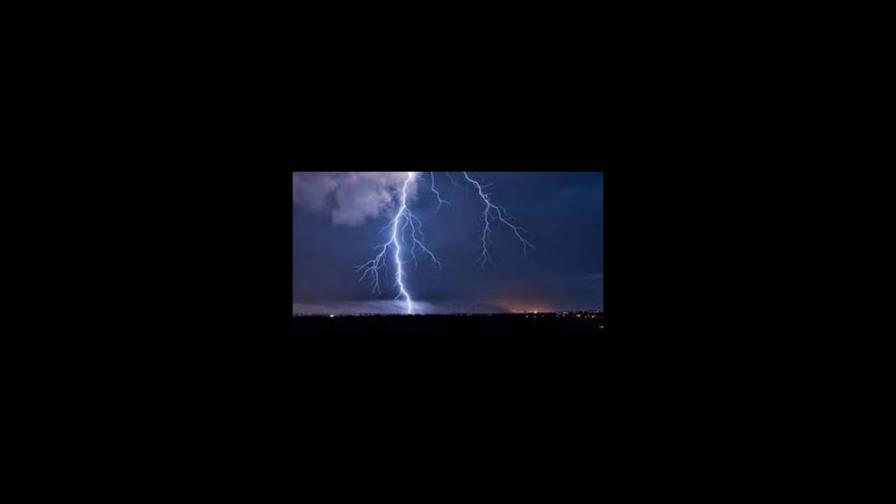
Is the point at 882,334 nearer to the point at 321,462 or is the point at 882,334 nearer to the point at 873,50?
the point at 873,50

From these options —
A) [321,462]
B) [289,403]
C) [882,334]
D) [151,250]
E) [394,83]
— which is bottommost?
[321,462]

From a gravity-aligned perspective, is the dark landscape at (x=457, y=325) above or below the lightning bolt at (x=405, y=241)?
below

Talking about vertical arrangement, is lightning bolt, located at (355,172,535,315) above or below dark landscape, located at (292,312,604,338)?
above

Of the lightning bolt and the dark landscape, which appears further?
the lightning bolt

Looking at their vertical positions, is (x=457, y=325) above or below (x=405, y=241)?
below

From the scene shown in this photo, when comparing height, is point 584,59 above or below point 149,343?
above

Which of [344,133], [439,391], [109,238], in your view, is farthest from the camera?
[439,391]

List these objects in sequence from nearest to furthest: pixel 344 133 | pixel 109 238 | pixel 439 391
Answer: pixel 109 238 → pixel 344 133 → pixel 439 391

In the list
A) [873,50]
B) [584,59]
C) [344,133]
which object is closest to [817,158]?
[873,50]

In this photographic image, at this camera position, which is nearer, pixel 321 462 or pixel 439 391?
pixel 321 462

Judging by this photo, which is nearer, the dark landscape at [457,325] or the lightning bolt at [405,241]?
the dark landscape at [457,325]
